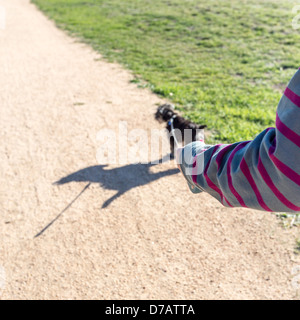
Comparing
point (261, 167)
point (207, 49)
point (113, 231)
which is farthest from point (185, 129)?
point (207, 49)

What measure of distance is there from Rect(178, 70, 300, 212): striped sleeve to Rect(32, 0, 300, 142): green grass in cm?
424

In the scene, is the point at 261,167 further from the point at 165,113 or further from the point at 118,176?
the point at 165,113

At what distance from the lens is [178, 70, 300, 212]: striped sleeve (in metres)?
0.81

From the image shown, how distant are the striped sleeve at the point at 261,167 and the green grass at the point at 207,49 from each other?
4.24m

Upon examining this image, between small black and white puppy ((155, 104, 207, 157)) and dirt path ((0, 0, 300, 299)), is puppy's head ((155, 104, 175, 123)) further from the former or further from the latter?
dirt path ((0, 0, 300, 299))

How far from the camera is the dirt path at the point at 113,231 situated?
3.15 meters

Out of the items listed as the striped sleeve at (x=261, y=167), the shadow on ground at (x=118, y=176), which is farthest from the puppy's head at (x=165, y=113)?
the striped sleeve at (x=261, y=167)

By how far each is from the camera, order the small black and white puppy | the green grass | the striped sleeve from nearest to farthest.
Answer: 1. the striped sleeve
2. the small black and white puppy
3. the green grass

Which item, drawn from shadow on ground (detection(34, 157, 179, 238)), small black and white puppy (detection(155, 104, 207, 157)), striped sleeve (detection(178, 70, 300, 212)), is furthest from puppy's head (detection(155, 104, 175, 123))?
striped sleeve (detection(178, 70, 300, 212))

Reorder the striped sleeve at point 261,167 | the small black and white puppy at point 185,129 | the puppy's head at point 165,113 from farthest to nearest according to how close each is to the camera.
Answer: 1. the puppy's head at point 165,113
2. the small black and white puppy at point 185,129
3. the striped sleeve at point 261,167

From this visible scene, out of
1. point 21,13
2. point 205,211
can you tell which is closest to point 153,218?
point 205,211

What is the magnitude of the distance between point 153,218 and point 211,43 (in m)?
7.20

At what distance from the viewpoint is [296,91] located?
81 cm

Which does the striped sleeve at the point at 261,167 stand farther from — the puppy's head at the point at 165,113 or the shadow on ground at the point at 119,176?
the puppy's head at the point at 165,113
